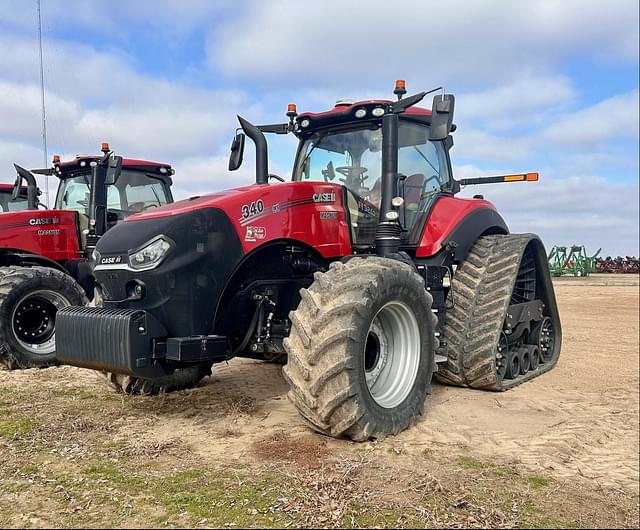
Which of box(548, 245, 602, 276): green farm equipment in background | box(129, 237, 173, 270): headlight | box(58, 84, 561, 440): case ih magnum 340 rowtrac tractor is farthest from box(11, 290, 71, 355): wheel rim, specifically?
box(548, 245, 602, 276): green farm equipment in background

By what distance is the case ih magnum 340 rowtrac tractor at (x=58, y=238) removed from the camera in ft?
24.3

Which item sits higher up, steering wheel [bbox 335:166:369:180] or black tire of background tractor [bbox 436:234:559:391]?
steering wheel [bbox 335:166:369:180]

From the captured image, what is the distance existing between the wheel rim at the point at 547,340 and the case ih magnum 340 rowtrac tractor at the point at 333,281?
0.84 metres

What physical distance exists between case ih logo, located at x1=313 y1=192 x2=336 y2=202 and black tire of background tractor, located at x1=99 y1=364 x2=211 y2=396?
1.72 metres

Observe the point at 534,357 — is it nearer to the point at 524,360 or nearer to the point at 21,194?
the point at 524,360

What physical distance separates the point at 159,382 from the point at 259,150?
2.30 m

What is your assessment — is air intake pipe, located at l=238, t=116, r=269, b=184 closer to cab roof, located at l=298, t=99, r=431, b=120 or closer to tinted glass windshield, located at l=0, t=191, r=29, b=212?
cab roof, located at l=298, t=99, r=431, b=120

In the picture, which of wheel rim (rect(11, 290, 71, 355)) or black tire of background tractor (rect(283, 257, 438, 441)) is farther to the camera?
wheel rim (rect(11, 290, 71, 355))

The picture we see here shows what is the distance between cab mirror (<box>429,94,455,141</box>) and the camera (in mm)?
4762

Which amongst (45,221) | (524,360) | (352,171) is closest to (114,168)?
(45,221)

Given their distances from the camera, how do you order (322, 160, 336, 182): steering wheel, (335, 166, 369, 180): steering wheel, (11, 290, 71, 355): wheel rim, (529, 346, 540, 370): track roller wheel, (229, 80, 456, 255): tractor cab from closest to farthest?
1. (229, 80, 456, 255): tractor cab
2. (335, 166, 369, 180): steering wheel
3. (322, 160, 336, 182): steering wheel
4. (529, 346, 540, 370): track roller wheel
5. (11, 290, 71, 355): wheel rim

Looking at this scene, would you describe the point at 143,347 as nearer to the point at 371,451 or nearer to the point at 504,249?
the point at 371,451

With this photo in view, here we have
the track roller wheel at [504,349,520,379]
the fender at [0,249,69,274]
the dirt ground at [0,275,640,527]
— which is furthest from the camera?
the fender at [0,249,69,274]

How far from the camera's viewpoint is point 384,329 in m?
4.81
